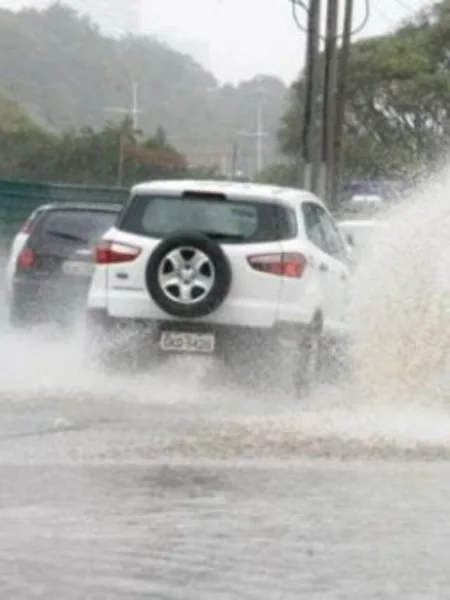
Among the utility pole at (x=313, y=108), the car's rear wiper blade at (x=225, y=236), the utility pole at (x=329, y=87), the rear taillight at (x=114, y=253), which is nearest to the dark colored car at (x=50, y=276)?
the rear taillight at (x=114, y=253)

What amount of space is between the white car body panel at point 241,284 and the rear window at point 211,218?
0.21ft

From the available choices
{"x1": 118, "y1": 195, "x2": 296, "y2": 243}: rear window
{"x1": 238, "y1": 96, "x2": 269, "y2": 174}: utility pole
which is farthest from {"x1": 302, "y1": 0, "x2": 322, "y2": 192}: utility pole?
{"x1": 238, "y1": 96, "x2": 269, "y2": 174}: utility pole

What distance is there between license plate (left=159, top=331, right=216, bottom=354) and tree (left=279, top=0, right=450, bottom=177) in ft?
164

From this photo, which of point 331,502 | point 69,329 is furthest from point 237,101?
point 331,502

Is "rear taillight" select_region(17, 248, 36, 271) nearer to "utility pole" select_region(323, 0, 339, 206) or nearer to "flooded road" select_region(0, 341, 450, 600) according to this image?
"flooded road" select_region(0, 341, 450, 600)

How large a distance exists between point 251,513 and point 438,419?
4.26 meters

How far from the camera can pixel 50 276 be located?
20.4m

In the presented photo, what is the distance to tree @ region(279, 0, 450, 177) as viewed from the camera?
68688mm

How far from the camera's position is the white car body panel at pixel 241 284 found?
15.8m

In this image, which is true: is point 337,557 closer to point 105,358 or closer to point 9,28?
point 105,358

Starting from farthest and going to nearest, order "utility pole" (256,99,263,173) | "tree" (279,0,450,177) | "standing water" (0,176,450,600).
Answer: "utility pole" (256,99,263,173) → "tree" (279,0,450,177) → "standing water" (0,176,450,600)

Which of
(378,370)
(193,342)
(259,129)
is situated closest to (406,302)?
(378,370)

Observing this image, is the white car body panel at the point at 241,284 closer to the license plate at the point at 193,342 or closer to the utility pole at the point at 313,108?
the license plate at the point at 193,342

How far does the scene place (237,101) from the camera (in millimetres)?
112938
